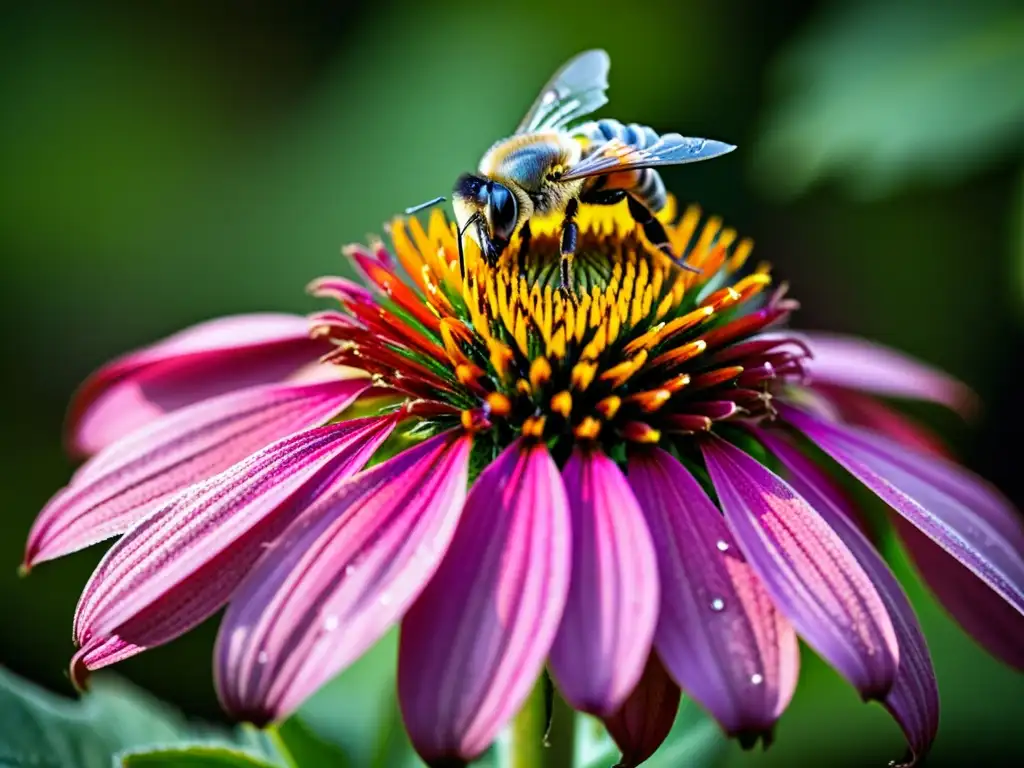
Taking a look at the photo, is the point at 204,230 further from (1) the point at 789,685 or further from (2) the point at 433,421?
(1) the point at 789,685

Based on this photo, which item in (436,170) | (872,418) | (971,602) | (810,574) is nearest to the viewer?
(810,574)

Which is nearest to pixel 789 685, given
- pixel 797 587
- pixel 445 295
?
pixel 797 587

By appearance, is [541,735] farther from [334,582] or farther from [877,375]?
[877,375]

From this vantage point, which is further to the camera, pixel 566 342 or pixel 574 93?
pixel 574 93

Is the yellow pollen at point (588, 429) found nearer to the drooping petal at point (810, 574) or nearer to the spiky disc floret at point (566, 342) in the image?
the spiky disc floret at point (566, 342)

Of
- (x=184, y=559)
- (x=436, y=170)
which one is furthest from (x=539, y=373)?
(x=436, y=170)

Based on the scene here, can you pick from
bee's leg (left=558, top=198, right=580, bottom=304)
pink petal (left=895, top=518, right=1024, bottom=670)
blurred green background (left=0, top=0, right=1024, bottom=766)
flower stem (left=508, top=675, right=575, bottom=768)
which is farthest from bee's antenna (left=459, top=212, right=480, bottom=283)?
blurred green background (left=0, top=0, right=1024, bottom=766)
